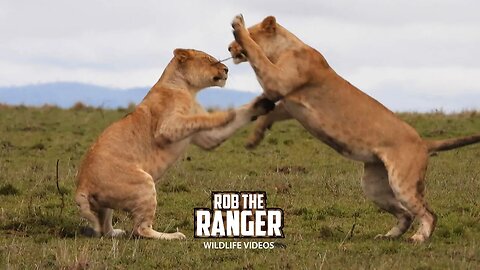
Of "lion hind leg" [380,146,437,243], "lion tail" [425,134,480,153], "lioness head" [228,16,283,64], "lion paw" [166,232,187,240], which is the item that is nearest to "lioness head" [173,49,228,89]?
"lioness head" [228,16,283,64]

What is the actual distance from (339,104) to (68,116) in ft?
58.2

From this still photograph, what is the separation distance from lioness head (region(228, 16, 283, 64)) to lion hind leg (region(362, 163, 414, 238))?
59.3 inches

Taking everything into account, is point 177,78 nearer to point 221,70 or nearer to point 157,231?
point 221,70

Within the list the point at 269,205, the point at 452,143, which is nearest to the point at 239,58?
the point at 452,143

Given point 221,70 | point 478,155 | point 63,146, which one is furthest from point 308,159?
point 221,70

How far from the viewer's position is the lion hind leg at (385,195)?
8.92 m

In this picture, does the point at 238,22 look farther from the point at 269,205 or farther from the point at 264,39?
the point at 269,205

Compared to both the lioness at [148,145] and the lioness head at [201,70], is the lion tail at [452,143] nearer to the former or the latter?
the lioness at [148,145]

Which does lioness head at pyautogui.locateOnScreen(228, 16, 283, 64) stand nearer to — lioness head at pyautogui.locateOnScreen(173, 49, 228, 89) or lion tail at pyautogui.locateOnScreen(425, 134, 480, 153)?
lioness head at pyautogui.locateOnScreen(173, 49, 228, 89)

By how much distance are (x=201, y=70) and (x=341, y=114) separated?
1587mm

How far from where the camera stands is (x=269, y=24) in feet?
29.5

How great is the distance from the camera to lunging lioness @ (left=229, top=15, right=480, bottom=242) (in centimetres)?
842

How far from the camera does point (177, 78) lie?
9.18m

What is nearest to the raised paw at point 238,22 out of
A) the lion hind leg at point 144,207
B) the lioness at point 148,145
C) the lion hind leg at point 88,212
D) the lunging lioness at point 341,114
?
the lunging lioness at point 341,114
